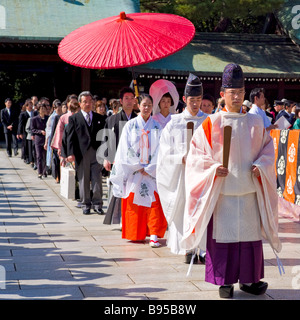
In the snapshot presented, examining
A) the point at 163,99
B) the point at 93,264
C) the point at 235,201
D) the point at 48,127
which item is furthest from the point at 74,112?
the point at 235,201

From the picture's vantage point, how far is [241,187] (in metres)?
4.95

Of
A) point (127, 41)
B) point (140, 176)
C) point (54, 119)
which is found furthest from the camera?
point (54, 119)

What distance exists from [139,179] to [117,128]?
1256mm

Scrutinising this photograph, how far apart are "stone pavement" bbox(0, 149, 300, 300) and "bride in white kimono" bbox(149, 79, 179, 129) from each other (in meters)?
1.54

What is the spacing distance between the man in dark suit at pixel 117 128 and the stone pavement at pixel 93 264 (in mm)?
204

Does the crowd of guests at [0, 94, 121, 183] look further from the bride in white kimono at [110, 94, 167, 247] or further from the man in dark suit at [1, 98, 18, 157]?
the bride in white kimono at [110, 94, 167, 247]

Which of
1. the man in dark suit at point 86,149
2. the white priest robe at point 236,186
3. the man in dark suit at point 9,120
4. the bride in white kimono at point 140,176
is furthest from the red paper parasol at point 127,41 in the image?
the man in dark suit at point 9,120

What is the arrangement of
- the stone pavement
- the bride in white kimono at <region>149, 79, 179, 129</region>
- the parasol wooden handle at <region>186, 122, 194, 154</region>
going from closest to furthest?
the stone pavement → the parasol wooden handle at <region>186, 122, 194, 154</region> → the bride in white kimono at <region>149, 79, 179, 129</region>

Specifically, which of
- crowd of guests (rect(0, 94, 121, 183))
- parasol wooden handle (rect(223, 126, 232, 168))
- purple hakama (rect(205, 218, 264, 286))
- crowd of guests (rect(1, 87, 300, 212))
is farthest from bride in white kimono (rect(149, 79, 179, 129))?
crowd of guests (rect(0, 94, 121, 183))

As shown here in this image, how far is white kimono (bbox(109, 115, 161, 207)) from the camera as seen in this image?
7.17 meters

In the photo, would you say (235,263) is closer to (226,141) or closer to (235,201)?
(235,201)

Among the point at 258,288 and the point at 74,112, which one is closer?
the point at 258,288

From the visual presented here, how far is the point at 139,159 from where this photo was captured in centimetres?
724

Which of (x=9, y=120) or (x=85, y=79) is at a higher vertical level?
(x=85, y=79)
